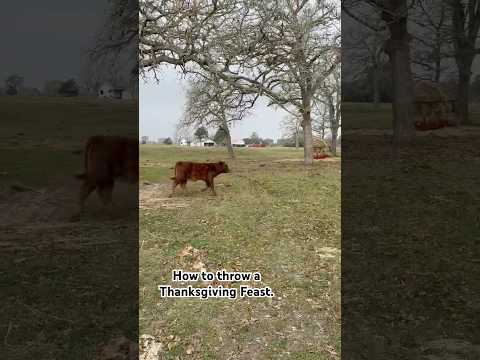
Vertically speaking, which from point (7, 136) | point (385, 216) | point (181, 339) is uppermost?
point (7, 136)

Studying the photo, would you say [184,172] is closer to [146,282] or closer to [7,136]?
[146,282]

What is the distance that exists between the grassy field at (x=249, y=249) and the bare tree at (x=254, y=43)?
0.21m

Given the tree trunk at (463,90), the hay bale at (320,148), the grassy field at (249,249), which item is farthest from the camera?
the tree trunk at (463,90)

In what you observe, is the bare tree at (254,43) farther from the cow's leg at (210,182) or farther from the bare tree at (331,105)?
the cow's leg at (210,182)

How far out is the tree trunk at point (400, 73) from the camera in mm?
2332

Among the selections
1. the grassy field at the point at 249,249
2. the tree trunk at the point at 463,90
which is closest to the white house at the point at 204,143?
the grassy field at the point at 249,249

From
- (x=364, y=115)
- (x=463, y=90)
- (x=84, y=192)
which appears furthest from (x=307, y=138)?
(x=84, y=192)

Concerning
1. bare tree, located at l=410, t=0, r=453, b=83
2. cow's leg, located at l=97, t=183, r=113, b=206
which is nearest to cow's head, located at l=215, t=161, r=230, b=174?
cow's leg, located at l=97, t=183, r=113, b=206

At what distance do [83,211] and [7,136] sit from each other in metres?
0.50

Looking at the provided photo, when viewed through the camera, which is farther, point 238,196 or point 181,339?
point 238,196

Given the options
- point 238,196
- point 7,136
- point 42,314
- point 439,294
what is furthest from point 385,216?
point 7,136

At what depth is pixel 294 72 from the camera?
2.28 m

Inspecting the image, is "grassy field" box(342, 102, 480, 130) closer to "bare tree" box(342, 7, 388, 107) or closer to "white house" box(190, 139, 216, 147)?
"bare tree" box(342, 7, 388, 107)

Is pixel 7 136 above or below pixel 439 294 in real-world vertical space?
above
